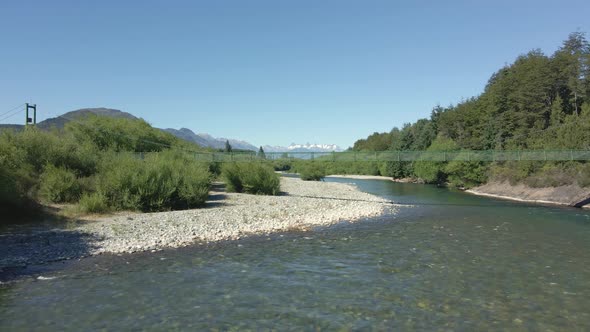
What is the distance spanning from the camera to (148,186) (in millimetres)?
27469

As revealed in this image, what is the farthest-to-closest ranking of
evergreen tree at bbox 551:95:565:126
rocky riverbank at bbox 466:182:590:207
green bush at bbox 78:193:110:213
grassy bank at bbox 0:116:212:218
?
evergreen tree at bbox 551:95:565:126, rocky riverbank at bbox 466:182:590:207, grassy bank at bbox 0:116:212:218, green bush at bbox 78:193:110:213

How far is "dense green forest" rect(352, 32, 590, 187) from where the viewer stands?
159 feet

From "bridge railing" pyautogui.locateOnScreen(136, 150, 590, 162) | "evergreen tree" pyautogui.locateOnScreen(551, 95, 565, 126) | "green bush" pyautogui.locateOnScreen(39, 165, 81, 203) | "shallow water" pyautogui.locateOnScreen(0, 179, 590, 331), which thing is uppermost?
"evergreen tree" pyautogui.locateOnScreen(551, 95, 565, 126)

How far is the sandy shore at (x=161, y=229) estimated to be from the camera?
1638 cm

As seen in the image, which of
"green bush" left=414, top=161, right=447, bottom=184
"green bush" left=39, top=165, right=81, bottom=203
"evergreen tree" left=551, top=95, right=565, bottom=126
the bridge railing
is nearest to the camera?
"green bush" left=39, top=165, right=81, bottom=203

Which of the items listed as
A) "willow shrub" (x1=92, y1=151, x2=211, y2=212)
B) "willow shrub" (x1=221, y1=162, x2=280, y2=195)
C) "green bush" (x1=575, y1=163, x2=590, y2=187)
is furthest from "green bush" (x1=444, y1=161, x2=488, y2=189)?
"willow shrub" (x1=92, y1=151, x2=211, y2=212)

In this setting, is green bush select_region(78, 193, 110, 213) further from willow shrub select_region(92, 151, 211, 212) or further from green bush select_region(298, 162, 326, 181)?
green bush select_region(298, 162, 326, 181)

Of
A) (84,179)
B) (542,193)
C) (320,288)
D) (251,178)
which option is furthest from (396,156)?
(320,288)

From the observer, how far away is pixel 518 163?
173ft

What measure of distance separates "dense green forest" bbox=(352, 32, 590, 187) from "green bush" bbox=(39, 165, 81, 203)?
46982 millimetres

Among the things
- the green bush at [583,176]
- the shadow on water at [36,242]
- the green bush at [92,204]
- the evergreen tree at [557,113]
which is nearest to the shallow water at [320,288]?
the shadow on water at [36,242]

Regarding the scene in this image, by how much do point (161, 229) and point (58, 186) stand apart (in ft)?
35.5

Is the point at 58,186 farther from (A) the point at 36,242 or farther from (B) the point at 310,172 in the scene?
(B) the point at 310,172

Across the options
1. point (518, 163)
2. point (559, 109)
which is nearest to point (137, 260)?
point (518, 163)
